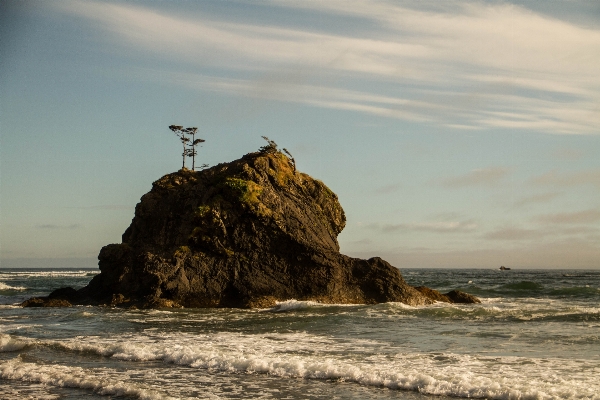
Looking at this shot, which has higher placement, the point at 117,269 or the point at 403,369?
the point at 117,269

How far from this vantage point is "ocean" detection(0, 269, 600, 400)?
38.0 ft

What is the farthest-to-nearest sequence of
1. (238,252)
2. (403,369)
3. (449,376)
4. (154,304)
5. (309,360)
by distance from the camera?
(238,252)
(154,304)
(309,360)
(403,369)
(449,376)

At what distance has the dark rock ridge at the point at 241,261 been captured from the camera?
26797 mm

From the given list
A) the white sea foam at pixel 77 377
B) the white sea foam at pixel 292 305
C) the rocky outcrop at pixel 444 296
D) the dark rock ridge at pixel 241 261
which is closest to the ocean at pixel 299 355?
the white sea foam at pixel 77 377

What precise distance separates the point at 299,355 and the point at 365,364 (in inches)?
75.4

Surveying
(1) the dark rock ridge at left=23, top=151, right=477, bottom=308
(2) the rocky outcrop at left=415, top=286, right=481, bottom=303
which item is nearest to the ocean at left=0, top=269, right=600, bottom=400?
(1) the dark rock ridge at left=23, top=151, right=477, bottom=308

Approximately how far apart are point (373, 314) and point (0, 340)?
1349 cm

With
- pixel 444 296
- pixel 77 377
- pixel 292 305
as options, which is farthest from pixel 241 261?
pixel 77 377

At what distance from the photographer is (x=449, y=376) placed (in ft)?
40.0

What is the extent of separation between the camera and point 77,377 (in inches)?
497

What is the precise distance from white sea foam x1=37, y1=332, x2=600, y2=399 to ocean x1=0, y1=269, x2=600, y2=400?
28 mm

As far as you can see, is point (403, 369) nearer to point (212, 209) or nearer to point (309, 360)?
point (309, 360)

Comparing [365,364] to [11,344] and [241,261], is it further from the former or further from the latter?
[241,261]

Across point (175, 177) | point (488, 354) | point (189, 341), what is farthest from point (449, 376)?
point (175, 177)
